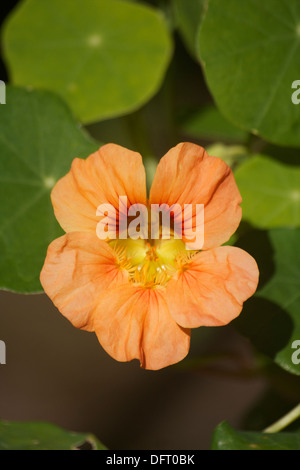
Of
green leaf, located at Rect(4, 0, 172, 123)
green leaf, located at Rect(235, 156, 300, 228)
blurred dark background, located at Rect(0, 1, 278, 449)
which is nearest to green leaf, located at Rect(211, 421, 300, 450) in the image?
green leaf, located at Rect(235, 156, 300, 228)

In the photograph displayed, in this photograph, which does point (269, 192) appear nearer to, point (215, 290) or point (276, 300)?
point (276, 300)

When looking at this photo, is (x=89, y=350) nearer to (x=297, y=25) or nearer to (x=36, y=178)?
(x=36, y=178)

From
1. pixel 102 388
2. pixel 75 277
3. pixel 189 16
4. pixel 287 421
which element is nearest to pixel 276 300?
pixel 287 421

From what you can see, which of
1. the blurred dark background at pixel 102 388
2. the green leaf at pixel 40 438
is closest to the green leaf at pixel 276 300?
the green leaf at pixel 40 438

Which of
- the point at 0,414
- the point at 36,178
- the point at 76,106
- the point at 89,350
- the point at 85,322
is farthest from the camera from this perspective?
the point at 89,350

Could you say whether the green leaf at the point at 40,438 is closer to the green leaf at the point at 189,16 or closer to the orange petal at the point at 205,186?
the orange petal at the point at 205,186

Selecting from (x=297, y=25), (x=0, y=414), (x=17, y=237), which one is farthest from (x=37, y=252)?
(x=0, y=414)

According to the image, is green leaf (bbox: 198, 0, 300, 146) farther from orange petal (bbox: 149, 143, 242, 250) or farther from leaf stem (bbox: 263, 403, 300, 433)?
leaf stem (bbox: 263, 403, 300, 433)
